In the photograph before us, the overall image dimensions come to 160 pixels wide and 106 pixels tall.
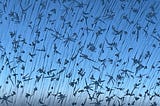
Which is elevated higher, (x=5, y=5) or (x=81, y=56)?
(x=5, y=5)

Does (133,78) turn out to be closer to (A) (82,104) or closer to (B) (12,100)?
(A) (82,104)

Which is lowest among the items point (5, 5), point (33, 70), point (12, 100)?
point (12, 100)

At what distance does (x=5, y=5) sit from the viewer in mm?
9477

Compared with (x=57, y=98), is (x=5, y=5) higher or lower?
higher

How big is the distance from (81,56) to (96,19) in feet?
2.45

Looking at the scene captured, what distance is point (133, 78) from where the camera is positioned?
9.34m

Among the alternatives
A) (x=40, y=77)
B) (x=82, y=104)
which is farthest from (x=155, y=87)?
(x=40, y=77)

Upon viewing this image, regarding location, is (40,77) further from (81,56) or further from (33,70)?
(81,56)

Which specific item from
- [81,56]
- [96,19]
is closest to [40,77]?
[81,56]

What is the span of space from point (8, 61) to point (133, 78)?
2.30 metres

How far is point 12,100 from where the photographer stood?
30.0 feet

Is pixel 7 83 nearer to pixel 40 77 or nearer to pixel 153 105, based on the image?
pixel 40 77

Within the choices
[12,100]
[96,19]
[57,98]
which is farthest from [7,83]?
[96,19]

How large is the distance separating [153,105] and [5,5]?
3.28m
